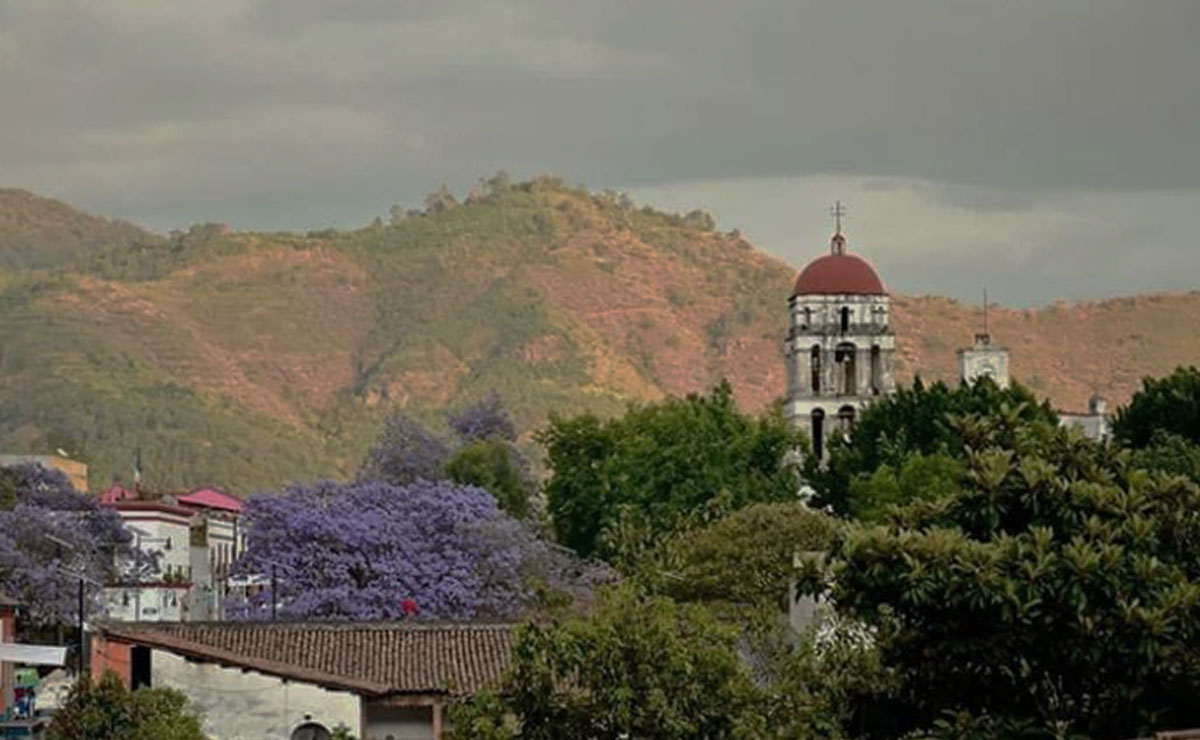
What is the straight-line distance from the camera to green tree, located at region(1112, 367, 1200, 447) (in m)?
96.2

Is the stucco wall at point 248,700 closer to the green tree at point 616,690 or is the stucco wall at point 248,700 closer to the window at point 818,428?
the green tree at point 616,690

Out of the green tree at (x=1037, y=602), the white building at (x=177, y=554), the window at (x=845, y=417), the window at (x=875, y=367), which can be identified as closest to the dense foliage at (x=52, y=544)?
the white building at (x=177, y=554)

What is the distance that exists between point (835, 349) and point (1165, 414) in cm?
4487

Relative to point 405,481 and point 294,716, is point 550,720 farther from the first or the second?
point 405,481

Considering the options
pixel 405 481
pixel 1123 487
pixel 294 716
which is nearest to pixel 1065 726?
pixel 1123 487

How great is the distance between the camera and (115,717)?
51938mm

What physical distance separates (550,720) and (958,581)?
6218 mm

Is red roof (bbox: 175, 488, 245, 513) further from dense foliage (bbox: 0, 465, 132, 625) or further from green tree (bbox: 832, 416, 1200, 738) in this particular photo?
green tree (bbox: 832, 416, 1200, 738)

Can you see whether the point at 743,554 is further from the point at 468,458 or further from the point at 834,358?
the point at 834,358

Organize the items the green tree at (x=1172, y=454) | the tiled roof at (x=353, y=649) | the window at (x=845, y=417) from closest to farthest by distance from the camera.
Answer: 1. the tiled roof at (x=353, y=649)
2. the green tree at (x=1172, y=454)
3. the window at (x=845, y=417)

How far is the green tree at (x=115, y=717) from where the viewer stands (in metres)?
51.6

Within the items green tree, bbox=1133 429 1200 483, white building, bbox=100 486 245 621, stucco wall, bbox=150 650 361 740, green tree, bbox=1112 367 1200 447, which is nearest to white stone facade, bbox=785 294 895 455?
white building, bbox=100 486 245 621

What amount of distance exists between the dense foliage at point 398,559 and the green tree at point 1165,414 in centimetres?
1530

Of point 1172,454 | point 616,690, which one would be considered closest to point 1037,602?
point 616,690
